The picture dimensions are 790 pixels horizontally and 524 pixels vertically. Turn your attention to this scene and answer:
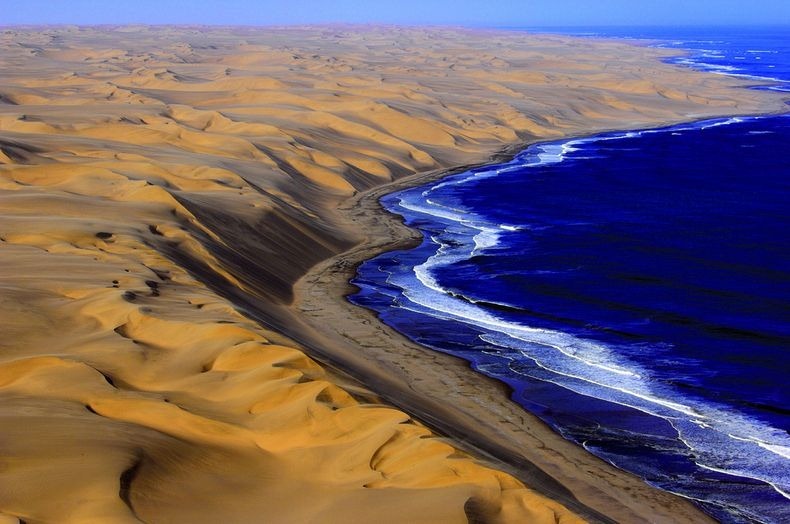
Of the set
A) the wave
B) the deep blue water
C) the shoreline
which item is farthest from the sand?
the wave

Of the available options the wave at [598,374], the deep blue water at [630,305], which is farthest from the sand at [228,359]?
the wave at [598,374]

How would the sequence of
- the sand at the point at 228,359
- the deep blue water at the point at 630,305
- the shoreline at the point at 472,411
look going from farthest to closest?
the deep blue water at the point at 630,305 → the shoreline at the point at 472,411 → the sand at the point at 228,359

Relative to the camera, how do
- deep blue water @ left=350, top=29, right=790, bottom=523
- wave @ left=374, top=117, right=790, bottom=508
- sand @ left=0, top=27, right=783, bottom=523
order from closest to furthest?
sand @ left=0, top=27, right=783, bottom=523 → wave @ left=374, top=117, right=790, bottom=508 → deep blue water @ left=350, top=29, right=790, bottom=523

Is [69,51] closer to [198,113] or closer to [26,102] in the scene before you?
[26,102]

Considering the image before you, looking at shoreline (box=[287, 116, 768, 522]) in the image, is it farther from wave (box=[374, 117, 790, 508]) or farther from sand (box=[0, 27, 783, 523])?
wave (box=[374, 117, 790, 508])

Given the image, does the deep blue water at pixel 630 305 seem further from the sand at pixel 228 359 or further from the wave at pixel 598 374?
the sand at pixel 228 359

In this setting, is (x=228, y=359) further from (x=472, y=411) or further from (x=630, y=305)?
(x=630, y=305)
